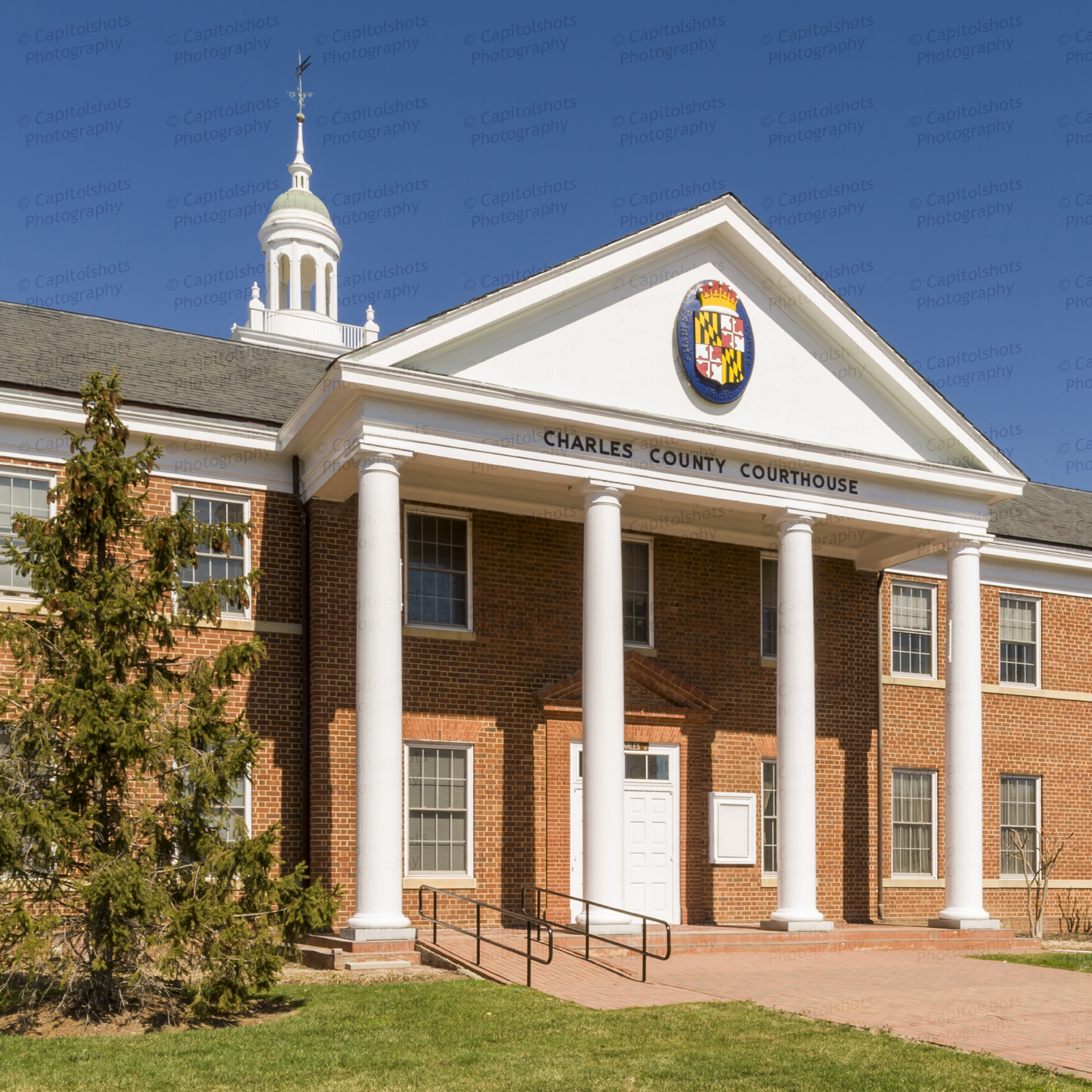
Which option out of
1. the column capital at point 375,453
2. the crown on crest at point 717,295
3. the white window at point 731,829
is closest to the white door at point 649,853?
the white window at point 731,829

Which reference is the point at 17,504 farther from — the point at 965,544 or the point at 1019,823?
the point at 1019,823

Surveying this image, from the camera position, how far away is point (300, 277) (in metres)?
43.9

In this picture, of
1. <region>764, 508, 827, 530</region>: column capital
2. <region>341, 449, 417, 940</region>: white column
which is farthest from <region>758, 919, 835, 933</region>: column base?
<region>341, 449, 417, 940</region>: white column

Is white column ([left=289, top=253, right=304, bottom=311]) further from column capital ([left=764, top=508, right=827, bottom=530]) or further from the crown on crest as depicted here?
column capital ([left=764, top=508, right=827, bottom=530])

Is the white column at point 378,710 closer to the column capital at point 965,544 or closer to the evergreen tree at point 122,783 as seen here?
the evergreen tree at point 122,783

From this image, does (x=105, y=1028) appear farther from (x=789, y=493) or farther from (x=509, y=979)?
(x=789, y=493)

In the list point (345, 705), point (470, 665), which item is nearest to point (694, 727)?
point (470, 665)

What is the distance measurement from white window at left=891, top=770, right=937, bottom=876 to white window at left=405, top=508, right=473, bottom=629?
29.7ft

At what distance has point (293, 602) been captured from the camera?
1948cm

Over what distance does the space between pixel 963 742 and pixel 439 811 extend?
8.13 metres

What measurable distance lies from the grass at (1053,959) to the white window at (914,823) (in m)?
4.43

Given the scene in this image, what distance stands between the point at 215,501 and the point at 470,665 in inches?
171

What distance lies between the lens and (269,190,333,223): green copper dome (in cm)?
4338

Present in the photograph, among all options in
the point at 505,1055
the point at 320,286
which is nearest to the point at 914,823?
the point at 505,1055
